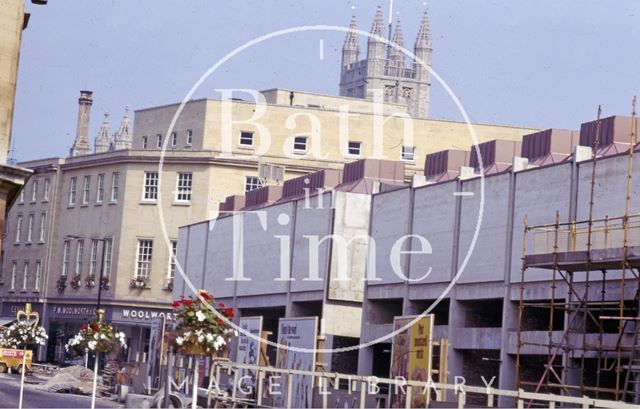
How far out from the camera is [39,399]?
211 feet

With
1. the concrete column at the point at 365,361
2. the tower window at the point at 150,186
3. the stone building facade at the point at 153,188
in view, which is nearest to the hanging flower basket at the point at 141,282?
the stone building facade at the point at 153,188

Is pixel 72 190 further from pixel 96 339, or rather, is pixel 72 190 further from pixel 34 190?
pixel 96 339

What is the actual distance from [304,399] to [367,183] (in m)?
23.1

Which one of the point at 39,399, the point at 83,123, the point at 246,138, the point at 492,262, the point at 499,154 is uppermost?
the point at 83,123

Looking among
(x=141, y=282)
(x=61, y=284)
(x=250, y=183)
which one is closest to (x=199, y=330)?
(x=141, y=282)

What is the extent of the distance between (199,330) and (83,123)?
94.9m

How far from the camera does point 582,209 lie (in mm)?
47844

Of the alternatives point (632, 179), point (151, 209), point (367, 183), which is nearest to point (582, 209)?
point (632, 179)

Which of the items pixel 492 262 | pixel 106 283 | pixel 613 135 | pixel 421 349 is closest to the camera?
pixel 421 349

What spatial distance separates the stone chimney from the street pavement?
47193 mm

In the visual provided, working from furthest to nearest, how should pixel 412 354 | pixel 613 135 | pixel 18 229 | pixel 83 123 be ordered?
1. pixel 83 123
2. pixel 18 229
3. pixel 613 135
4. pixel 412 354

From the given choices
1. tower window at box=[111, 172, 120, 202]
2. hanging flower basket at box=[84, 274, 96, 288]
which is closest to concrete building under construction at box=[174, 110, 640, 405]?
hanging flower basket at box=[84, 274, 96, 288]

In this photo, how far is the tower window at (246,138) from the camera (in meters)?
110

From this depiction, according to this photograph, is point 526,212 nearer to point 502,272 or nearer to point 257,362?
point 502,272
